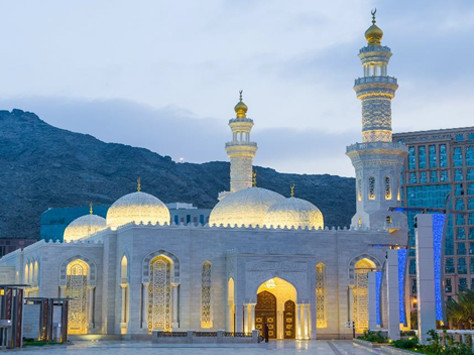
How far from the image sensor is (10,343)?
83.6 ft

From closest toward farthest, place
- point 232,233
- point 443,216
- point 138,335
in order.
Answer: point 443,216 < point 138,335 < point 232,233

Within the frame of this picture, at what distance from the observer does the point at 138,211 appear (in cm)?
4084

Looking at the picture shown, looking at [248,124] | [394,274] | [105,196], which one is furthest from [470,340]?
[105,196]

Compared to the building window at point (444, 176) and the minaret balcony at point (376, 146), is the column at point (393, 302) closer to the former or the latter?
the minaret balcony at point (376, 146)

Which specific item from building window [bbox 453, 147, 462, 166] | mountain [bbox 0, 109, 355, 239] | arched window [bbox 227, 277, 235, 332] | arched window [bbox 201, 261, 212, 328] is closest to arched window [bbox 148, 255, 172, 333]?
arched window [bbox 201, 261, 212, 328]

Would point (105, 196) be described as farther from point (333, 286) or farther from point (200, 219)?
point (333, 286)

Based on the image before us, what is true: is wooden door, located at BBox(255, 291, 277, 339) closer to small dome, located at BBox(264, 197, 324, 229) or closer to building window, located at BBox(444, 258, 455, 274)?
small dome, located at BBox(264, 197, 324, 229)

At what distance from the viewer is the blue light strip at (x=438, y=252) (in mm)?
21406

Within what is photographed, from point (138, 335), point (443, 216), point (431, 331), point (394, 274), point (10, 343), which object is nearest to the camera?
point (431, 331)

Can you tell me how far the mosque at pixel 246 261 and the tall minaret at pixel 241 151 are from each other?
265 inches

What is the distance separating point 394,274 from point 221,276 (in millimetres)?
11187

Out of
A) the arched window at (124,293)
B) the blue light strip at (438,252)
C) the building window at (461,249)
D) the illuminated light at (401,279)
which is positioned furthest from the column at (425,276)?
the building window at (461,249)

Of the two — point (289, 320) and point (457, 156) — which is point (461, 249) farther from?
point (289, 320)

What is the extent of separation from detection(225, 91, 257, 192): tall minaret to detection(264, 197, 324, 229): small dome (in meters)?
8.23
